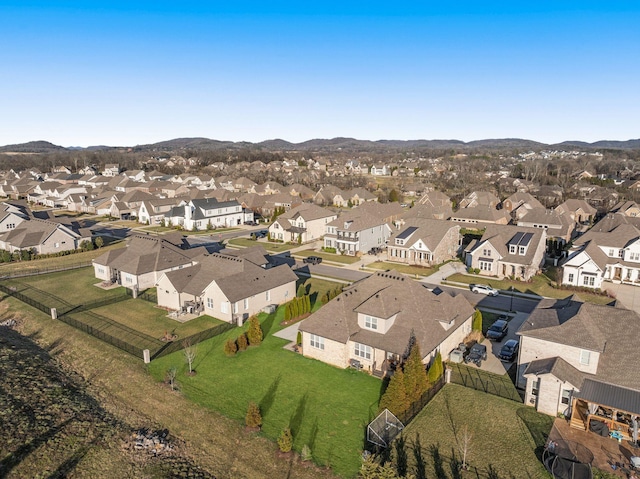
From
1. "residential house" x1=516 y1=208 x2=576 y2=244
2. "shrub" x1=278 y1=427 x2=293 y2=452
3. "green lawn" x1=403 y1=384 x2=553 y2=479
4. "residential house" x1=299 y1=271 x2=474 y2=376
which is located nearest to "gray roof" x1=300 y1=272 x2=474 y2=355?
"residential house" x1=299 y1=271 x2=474 y2=376

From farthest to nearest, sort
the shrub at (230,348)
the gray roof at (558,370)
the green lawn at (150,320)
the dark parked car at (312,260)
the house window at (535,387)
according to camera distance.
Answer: the dark parked car at (312,260)
the green lawn at (150,320)
the shrub at (230,348)
the house window at (535,387)
the gray roof at (558,370)

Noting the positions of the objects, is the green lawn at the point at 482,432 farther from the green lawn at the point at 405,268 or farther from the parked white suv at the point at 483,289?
the green lawn at the point at 405,268

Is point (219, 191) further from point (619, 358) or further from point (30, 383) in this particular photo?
point (619, 358)

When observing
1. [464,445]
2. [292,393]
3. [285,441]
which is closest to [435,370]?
[464,445]

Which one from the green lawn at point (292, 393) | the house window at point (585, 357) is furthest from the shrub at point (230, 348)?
the house window at point (585, 357)

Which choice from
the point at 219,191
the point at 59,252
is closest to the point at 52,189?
the point at 219,191

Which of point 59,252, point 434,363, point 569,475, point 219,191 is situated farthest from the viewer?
point 219,191
